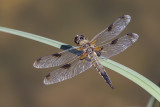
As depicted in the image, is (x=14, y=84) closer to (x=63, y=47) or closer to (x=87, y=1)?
(x=87, y=1)

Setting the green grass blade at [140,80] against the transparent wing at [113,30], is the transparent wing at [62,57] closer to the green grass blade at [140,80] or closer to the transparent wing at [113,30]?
the transparent wing at [113,30]

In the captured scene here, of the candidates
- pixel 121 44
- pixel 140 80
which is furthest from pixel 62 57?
pixel 140 80

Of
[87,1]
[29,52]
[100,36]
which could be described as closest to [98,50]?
[100,36]

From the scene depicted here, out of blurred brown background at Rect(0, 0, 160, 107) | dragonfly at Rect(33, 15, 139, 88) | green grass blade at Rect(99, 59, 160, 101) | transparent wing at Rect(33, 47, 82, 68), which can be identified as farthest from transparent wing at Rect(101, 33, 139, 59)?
blurred brown background at Rect(0, 0, 160, 107)

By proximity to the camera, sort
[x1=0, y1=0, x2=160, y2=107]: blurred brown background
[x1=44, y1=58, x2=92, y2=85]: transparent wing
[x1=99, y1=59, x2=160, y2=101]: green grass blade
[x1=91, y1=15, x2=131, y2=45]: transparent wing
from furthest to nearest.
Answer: [x1=0, y1=0, x2=160, y2=107]: blurred brown background
[x1=91, y1=15, x2=131, y2=45]: transparent wing
[x1=44, y1=58, x2=92, y2=85]: transparent wing
[x1=99, y1=59, x2=160, y2=101]: green grass blade

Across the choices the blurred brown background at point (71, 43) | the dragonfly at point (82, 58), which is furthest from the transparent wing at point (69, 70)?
the blurred brown background at point (71, 43)

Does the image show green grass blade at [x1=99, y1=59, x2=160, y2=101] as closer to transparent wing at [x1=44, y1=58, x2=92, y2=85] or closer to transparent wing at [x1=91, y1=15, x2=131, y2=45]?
transparent wing at [x1=44, y1=58, x2=92, y2=85]
